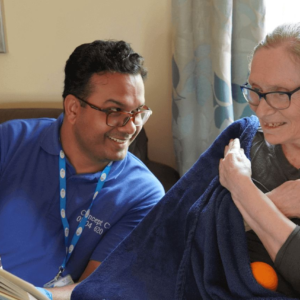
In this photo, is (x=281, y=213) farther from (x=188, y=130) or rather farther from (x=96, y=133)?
(x=188, y=130)

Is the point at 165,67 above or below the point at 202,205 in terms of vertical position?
above

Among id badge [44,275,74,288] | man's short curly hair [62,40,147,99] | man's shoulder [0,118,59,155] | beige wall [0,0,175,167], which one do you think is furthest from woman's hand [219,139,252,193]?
beige wall [0,0,175,167]

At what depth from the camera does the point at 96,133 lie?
1.69 meters

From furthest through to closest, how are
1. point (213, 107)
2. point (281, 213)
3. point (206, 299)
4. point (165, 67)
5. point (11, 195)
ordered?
point (165, 67) < point (213, 107) < point (11, 195) < point (206, 299) < point (281, 213)

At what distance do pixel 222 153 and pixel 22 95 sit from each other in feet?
5.11

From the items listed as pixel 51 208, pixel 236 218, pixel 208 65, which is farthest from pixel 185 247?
→ pixel 208 65

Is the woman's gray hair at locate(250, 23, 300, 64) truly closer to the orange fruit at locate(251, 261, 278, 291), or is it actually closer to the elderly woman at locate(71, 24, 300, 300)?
the elderly woman at locate(71, 24, 300, 300)

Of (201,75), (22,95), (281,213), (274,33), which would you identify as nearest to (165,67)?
(201,75)

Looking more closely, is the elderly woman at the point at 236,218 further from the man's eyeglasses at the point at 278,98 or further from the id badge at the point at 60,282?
the id badge at the point at 60,282

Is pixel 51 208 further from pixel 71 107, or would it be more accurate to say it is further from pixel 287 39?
pixel 287 39

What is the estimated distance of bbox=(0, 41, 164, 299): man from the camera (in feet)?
5.41

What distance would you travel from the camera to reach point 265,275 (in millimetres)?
1154

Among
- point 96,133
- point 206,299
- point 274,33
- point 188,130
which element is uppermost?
point 274,33

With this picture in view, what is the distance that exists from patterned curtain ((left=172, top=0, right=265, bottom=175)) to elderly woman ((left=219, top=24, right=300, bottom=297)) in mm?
825
